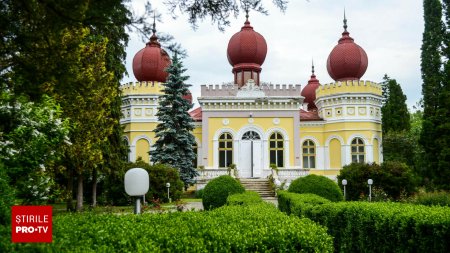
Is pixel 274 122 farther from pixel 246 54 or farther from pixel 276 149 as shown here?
pixel 246 54

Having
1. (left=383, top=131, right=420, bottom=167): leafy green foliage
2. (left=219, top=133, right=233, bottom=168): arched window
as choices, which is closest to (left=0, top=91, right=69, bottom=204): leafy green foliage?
(left=219, top=133, right=233, bottom=168): arched window

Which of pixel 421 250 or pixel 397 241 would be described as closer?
pixel 421 250

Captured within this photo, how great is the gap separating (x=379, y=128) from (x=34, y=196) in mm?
26003

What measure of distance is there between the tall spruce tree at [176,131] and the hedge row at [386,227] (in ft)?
53.6

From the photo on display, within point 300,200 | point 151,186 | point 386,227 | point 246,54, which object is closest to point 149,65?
point 246,54

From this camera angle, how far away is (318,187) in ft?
55.2

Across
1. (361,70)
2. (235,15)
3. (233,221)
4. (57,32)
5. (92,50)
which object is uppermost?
(361,70)

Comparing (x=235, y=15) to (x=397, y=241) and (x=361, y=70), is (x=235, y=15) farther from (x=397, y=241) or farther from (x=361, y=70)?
(x=361, y=70)

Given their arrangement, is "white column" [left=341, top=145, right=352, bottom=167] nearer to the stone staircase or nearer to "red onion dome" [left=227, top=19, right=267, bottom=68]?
the stone staircase

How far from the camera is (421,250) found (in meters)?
7.12

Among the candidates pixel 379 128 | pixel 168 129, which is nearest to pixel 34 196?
pixel 168 129

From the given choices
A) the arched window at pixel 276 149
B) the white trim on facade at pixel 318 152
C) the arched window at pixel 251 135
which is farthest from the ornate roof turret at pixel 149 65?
the white trim on facade at pixel 318 152

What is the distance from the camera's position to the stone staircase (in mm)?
26011

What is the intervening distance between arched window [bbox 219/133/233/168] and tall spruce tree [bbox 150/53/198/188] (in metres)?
3.32
